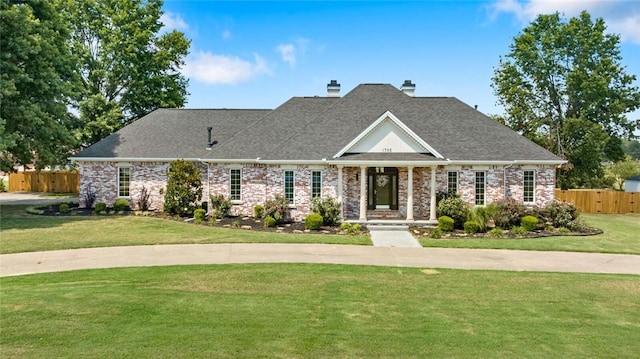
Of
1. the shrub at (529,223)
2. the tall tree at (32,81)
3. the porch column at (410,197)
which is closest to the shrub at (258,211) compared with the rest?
the porch column at (410,197)

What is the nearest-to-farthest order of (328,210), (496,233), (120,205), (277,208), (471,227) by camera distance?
(496,233) < (471,227) < (328,210) < (277,208) < (120,205)

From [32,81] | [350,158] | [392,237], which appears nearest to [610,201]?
[350,158]

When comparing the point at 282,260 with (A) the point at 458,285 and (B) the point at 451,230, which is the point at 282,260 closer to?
(A) the point at 458,285

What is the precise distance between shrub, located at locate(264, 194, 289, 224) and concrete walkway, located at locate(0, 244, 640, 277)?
5.27m

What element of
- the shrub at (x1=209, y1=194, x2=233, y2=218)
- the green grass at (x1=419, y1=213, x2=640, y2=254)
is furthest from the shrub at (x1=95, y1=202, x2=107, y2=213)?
the green grass at (x1=419, y1=213, x2=640, y2=254)

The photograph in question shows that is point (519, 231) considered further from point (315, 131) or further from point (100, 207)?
point (100, 207)

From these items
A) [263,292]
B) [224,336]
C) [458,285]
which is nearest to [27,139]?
[263,292]

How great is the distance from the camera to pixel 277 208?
22.4m

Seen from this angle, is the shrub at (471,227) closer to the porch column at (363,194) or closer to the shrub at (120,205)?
the porch column at (363,194)

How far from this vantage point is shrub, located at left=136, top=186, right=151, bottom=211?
87.9ft

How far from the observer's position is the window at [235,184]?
25.1 meters

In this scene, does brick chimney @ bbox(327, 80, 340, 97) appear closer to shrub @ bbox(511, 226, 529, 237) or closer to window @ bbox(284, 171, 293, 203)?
window @ bbox(284, 171, 293, 203)

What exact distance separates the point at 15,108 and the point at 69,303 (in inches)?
723

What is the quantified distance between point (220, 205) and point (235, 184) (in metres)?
1.58
